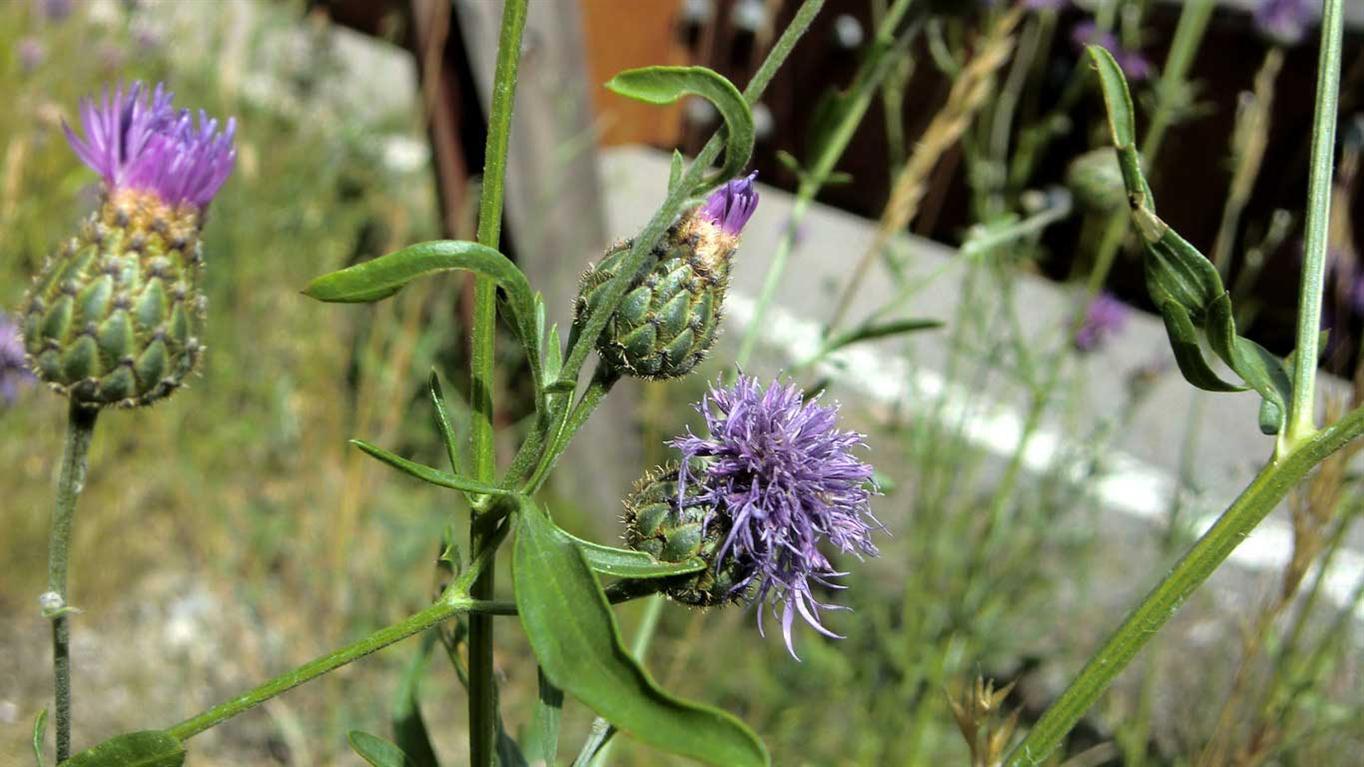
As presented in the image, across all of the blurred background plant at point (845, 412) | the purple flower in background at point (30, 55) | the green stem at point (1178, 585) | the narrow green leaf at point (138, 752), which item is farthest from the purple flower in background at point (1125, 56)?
the purple flower in background at point (30, 55)

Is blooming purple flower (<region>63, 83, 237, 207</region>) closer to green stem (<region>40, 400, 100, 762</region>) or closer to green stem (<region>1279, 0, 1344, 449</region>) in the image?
green stem (<region>40, 400, 100, 762</region>)

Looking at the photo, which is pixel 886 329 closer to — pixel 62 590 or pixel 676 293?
pixel 676 293

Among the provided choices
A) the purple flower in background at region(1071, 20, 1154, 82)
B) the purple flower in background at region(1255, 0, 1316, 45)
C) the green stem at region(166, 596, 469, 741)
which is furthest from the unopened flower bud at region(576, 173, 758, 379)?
the purple flower in background at region(1255, 0, 1316, 45)

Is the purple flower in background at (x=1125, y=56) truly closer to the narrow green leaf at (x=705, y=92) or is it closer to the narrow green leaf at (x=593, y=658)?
the narrow green leaf at (x=705, y=92)

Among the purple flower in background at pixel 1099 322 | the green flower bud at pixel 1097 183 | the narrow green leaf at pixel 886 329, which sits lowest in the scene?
the narrow green leaf at pixel 886 329

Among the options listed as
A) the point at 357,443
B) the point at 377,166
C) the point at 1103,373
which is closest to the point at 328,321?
the point at 377,166

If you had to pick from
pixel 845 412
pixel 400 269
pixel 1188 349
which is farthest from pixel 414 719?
pixel 845 412
